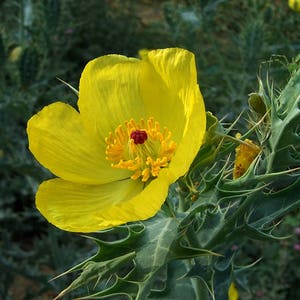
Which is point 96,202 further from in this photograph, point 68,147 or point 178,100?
point 178,100

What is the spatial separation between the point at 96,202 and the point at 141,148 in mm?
134

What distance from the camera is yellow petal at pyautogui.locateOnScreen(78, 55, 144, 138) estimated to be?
129 centimetres

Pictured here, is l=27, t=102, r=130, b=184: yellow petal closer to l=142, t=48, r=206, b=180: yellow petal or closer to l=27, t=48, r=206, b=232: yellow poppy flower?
l=27, t=48, r=206, b=232: yellow poppy flower

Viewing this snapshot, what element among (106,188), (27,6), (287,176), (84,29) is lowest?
(84,29)

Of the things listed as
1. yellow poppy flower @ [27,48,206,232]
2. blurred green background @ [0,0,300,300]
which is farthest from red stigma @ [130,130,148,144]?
blurred green background @ [0,0,300,300]

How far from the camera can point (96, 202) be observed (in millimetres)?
1265

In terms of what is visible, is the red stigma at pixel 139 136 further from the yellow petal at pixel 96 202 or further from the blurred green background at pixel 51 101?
the blurred green background at pixel 51 101


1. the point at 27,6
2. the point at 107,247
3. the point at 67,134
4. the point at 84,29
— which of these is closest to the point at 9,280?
the point at 27,6

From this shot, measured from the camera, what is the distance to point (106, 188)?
1310 mm

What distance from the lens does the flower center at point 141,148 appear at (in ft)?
3.98

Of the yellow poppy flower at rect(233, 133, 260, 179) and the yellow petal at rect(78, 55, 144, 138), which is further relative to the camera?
the yellow petal at rect(78, 55, 144, 138)

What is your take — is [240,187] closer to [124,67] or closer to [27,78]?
[124,67]

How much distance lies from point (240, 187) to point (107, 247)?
0.23 metres

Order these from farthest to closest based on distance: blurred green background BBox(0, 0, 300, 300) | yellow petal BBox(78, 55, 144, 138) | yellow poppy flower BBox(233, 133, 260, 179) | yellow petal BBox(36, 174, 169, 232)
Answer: blurred green background BBox(0, 0, 300, 300) → yellow petal BBox(78, 55, 144, 138) → yellow poppy flower BBox(233, 133, 260, 179) → yellow petal BBox(36, 174, 169, 232)
